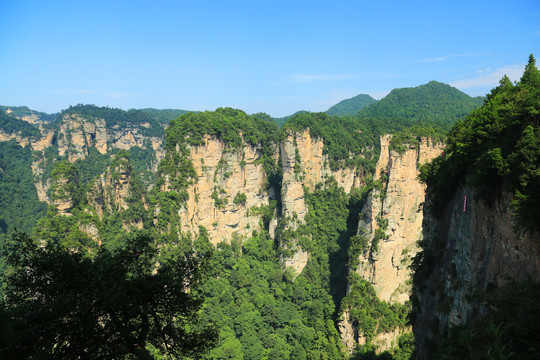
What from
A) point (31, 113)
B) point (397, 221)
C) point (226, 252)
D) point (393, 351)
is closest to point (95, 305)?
point (393, 351)

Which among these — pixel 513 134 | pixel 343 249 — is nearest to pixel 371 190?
pixel 343 249

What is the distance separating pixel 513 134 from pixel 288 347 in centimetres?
2585

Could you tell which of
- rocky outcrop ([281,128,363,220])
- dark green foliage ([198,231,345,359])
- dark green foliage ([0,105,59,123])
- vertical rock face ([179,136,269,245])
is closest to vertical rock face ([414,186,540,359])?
dark green foliage ([198,231,345,359])

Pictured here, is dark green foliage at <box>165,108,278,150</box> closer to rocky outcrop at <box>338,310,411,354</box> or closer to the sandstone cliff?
the sandstone cliff

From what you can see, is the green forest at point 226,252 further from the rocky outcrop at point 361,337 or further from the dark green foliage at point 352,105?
the dark green foliage at point 352,105

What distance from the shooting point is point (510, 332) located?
7238 millimetres

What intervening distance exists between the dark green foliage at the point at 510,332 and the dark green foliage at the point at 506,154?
2656 millimetres

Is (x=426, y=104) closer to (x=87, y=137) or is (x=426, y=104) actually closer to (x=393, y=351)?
(x=393, y=351)

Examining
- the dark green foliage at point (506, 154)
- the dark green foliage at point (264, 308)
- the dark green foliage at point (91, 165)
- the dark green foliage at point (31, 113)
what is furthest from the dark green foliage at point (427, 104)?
the dark green foliage at point (31, 113)

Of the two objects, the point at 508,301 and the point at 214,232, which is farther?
the point at 214,232

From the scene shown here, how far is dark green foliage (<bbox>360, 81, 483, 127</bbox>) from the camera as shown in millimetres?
81812

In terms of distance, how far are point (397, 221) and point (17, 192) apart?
74340mm

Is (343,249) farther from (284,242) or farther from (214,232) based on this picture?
(214,232)

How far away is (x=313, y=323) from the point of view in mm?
33781
